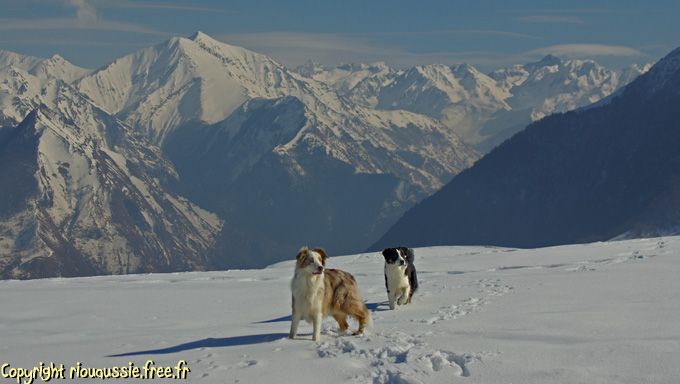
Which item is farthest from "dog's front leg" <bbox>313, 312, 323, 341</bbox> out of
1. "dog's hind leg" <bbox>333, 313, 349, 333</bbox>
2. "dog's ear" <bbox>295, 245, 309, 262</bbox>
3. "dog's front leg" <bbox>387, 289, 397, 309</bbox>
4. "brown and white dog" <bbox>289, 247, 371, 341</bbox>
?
"dog's front leg" <bbox>387, 289, 397, 309</bbox>

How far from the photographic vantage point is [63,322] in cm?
2202

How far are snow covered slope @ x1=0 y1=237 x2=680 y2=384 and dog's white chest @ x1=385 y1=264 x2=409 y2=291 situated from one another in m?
0.62

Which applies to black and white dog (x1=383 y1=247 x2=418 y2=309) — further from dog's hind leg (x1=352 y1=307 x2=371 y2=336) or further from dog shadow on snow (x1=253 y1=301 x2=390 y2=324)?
dog's hind leg (x1=352 y1=307 x2=371 y2=336)

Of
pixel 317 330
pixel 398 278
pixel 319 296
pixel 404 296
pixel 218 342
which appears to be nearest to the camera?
pixel 317 330

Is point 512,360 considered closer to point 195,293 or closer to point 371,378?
point 371,378

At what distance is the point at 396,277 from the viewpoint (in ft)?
74.1

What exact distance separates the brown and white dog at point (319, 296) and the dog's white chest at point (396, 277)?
510 centimetres

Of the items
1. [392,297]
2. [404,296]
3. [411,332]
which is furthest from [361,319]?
[404,296]

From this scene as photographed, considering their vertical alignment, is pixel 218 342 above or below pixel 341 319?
below

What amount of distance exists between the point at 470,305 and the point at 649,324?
590 centimetres

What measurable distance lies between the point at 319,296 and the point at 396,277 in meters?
6.43

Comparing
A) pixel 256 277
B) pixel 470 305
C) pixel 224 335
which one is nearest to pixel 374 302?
pixel 470 305

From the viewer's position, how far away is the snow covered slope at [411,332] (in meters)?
13.0

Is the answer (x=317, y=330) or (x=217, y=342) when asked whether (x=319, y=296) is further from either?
(x=217, y=342)
